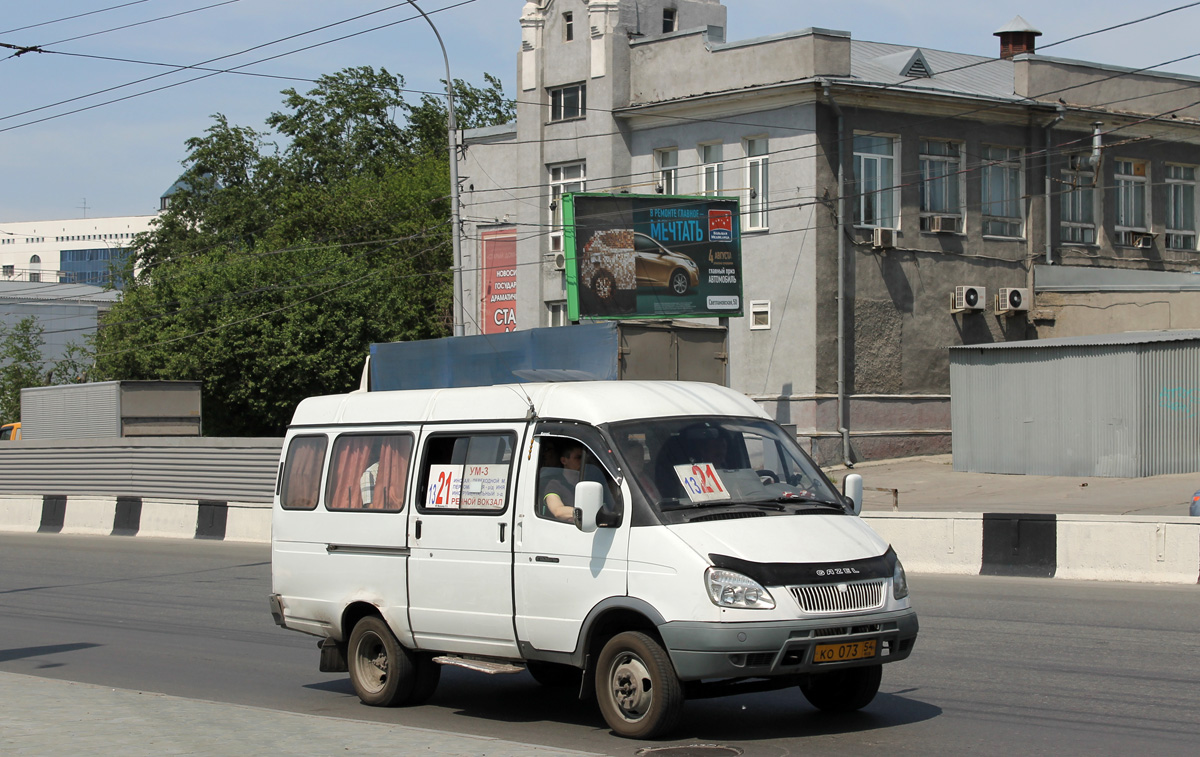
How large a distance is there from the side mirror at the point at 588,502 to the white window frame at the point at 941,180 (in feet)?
94.8

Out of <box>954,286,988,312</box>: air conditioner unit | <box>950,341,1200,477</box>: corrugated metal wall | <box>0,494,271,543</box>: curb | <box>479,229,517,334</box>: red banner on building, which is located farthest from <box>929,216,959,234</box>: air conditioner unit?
<box>0,494,271,543</box>: curb

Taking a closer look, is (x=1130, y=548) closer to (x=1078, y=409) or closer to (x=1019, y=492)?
(x=1019, y=492)

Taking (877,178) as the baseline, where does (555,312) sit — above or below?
below

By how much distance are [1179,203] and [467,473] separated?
36213mm

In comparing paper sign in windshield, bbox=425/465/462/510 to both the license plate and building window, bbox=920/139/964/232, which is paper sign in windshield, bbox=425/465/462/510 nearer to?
the license plate

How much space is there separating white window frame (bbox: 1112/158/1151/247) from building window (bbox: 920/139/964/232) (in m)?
5.76

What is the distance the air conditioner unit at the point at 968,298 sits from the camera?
1390 inches

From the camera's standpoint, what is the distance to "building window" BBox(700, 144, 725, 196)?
117ft

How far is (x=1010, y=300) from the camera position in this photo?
3594cm

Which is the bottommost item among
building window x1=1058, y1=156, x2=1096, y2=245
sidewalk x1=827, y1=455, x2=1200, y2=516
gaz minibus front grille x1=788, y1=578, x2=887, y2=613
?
sidewalk x1=827, y1=455, x2=1200, y2=516

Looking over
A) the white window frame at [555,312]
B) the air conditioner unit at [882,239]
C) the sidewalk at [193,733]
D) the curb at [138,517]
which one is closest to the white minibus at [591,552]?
the sidewalk at [193,733]

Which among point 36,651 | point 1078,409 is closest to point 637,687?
point 36,651

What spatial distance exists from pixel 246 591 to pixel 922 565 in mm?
8792

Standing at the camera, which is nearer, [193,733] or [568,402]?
[193,733]
